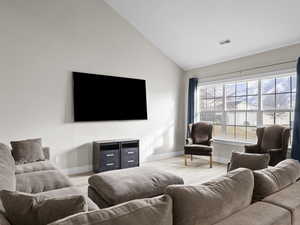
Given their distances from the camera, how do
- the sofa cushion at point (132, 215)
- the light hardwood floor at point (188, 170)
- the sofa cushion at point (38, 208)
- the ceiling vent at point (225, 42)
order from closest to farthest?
the sofa cushion at point (132, 215) < the sofa cushion at point (38, 208) < the light hardwood floor at point (188, 170) < the ceiling vent at point (225, 42)

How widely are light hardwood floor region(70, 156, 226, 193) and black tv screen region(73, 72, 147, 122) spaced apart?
1.14m

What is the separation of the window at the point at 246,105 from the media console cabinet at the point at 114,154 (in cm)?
219

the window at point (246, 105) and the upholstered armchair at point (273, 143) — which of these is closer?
the upholstered armchair at point (273, 143)

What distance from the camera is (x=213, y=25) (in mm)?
4004

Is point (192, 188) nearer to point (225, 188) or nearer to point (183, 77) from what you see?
point (225, 188)

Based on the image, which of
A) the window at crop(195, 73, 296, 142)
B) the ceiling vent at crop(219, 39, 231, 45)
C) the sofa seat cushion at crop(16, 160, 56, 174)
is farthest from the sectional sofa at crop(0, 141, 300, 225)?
the ceiling vent at crop(219, 39, 231, 45)

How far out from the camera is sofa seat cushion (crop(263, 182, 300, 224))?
1.16m

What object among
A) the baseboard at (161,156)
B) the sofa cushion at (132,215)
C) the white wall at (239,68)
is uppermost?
the white wall at (239,68)

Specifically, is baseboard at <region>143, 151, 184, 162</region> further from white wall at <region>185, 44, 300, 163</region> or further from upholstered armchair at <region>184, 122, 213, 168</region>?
white wall at <region>185, 44, 300, 163</region>

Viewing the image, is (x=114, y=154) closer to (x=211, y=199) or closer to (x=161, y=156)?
(x=161, y=156)

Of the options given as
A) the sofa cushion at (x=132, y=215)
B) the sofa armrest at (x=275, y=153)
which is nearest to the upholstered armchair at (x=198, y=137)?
the sofa armrest at (x=275, y=153)

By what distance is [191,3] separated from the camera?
3703 mm

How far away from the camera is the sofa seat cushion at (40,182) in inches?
80.4

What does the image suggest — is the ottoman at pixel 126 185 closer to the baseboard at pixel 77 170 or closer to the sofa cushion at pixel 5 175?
the sofa cushion at pixel 5 175
